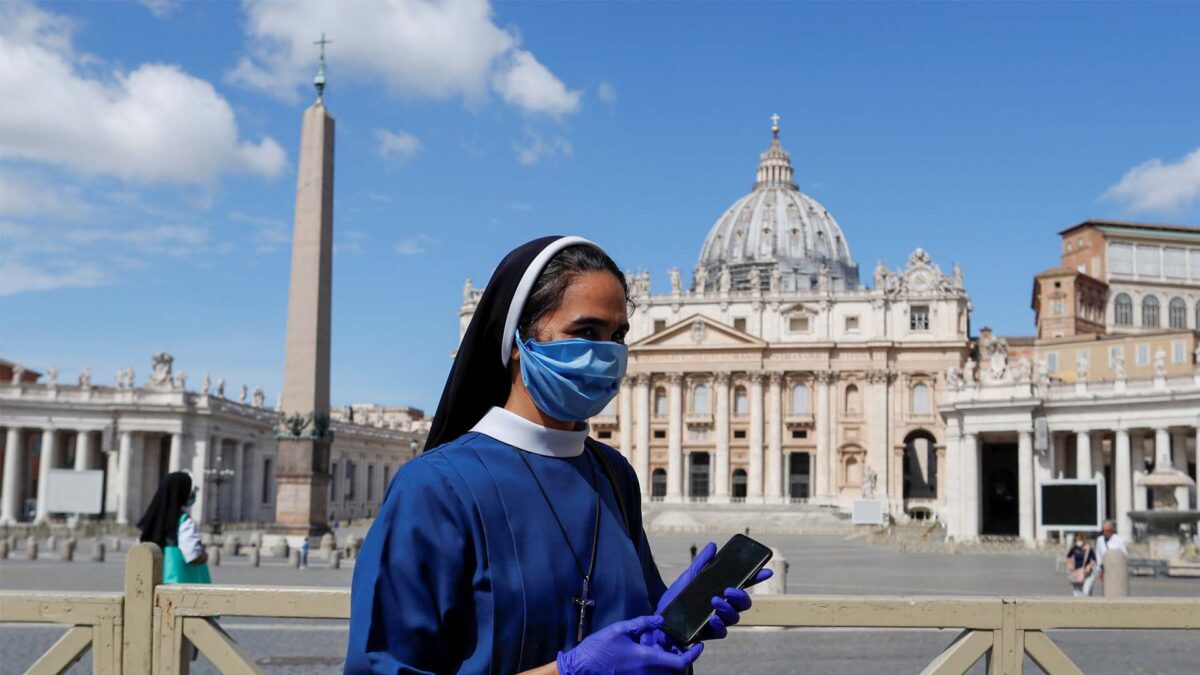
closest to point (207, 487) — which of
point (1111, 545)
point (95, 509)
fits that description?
point (95, 509)

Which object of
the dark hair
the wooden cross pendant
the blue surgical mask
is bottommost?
the wooden cross pendant

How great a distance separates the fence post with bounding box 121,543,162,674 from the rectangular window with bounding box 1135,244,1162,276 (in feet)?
260

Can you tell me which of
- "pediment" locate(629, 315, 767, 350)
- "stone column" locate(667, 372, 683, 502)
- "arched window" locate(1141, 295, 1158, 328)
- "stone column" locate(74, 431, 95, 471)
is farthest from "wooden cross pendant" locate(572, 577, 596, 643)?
"stone column" locate(667, 372, 683, 502)

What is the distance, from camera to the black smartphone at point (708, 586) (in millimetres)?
2414

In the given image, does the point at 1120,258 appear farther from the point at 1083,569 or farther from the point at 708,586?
the point at 708,586

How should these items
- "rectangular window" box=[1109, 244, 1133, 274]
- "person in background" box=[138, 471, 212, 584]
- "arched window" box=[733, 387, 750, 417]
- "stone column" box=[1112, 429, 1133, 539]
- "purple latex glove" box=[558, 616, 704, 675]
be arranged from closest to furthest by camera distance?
"purple latex glove" box=[558, 616, 704, 675], "person in background" box=[138, 471, 212, 584], "stone column" box=[1112, 429, 1133, 539], "rectangular window" box=[1109, 244, 1133, 274], "arched window" box=[733, 387, 750, 417]

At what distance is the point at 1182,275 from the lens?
246 feet

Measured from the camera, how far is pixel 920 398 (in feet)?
267

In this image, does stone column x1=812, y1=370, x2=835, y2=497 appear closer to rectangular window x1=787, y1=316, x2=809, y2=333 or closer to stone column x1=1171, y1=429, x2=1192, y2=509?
rectangular window x1=787, y1=316, x2=809, y2=333

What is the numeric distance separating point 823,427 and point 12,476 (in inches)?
2029

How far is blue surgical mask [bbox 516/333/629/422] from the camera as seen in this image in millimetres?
2723

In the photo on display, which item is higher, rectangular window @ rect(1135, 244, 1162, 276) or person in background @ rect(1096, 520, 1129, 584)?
rectangular window @ rect(1135, 244, 1162, 276)

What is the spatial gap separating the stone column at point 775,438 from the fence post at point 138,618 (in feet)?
262

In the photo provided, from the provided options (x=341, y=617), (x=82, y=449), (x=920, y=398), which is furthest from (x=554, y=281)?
(x=920, y=398)
